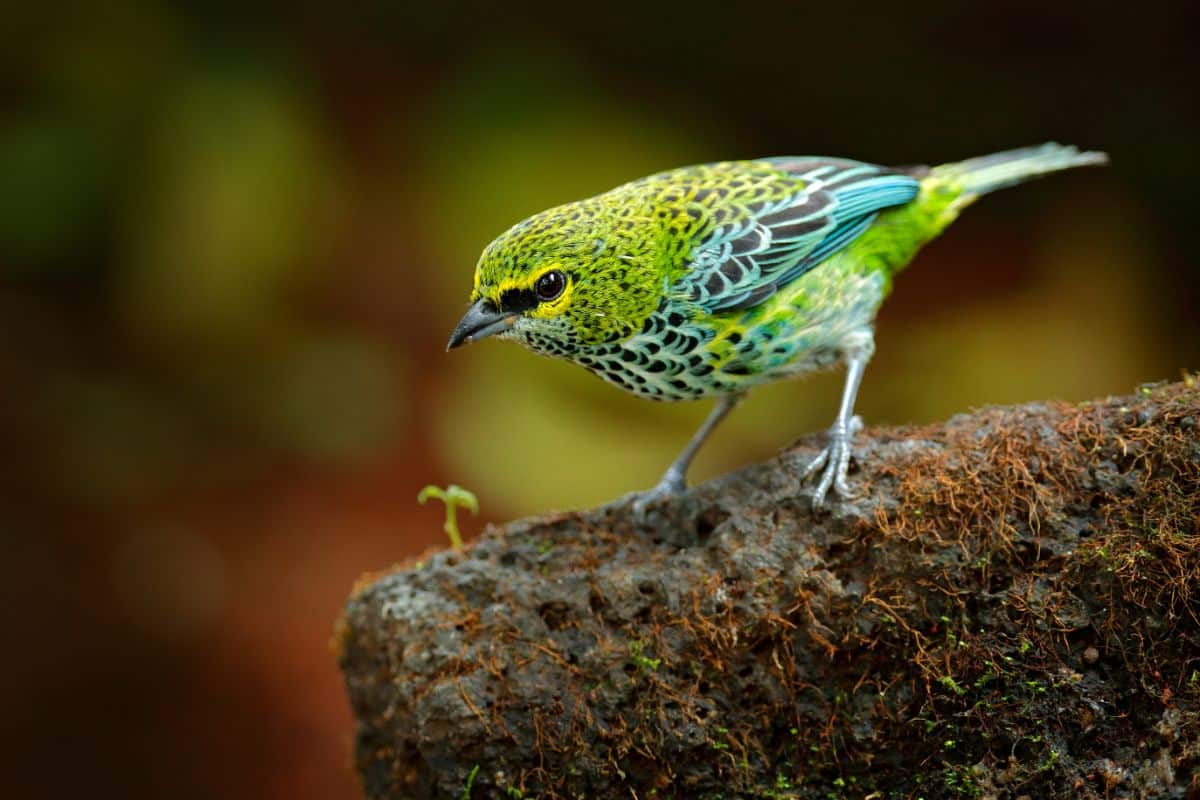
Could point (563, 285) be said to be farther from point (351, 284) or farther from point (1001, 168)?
point (351, 284)

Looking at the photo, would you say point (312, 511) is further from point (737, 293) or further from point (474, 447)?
point (737, 293)

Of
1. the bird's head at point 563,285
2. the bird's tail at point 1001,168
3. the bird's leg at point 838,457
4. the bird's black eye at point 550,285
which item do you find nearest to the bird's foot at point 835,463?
the bird's leg at point 838,457

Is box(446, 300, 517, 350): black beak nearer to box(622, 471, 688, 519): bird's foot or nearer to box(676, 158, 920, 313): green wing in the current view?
box(676, 158, 920, 313): green wing

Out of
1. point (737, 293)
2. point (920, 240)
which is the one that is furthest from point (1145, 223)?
A: point (737, 293)

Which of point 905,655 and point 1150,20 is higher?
point 1150,20

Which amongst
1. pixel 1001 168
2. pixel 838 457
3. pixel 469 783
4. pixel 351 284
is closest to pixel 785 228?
pixel 838 457

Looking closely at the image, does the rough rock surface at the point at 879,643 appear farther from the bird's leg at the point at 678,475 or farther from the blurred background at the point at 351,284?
the blurred background at the point at 351,284
